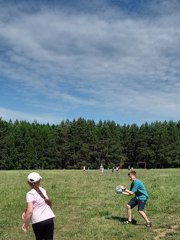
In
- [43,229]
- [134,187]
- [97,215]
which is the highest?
[134,187]

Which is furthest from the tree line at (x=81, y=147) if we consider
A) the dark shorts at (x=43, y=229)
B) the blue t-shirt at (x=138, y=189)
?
the dark shorts at (x=43, y=229)

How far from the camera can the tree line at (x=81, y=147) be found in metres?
125

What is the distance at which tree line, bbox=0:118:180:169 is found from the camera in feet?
409

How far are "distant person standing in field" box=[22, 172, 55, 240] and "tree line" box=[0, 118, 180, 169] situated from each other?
113078mm

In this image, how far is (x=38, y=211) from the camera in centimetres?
975

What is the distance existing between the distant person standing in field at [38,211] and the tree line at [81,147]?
113m

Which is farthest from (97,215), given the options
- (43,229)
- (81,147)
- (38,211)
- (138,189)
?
(81,147)

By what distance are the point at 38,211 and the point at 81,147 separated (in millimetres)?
119173

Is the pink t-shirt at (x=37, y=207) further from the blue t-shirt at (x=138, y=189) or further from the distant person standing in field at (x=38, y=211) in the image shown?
the blue t-shirt at (x=138, y=189)

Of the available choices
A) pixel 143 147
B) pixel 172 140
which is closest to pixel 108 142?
A: pixel 143 147

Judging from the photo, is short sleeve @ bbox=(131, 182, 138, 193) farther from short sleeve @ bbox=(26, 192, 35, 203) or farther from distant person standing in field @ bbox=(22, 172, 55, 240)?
short sleeve @ bbox=(26, 192, 35, 203)

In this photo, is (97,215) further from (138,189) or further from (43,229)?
(43,229)

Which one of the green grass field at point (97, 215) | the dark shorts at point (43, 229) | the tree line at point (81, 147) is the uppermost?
the tree line at point (81, 147)

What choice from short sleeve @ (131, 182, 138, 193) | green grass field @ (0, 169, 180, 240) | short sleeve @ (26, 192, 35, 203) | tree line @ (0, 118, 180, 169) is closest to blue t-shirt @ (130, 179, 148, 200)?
short sleeve @ (131, 182, 138, 193)
